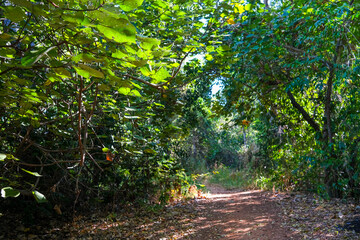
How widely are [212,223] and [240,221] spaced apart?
548mm

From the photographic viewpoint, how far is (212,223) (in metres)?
5.68

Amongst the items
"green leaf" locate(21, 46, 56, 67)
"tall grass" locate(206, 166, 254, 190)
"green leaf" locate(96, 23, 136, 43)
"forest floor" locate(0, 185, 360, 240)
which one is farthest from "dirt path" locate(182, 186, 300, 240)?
"green leaf" locate(21, 46, 56, 67)

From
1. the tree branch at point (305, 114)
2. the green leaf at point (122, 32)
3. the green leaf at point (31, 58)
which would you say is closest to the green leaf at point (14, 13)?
the green leaf at point (31, 58)

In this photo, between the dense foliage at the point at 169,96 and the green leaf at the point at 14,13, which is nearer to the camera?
the green leaf at the point at 14,13

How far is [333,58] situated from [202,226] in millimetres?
3908

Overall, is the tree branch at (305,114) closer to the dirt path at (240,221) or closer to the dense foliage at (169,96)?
the dense foliage at (169,96)

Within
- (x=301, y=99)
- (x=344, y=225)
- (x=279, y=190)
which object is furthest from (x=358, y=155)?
(x=279, y=190)

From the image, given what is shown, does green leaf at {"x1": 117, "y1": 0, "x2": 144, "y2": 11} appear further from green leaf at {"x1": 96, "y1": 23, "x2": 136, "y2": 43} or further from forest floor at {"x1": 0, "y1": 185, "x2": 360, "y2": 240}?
forest floor at {"x1": 0, "y1": 185, "x2": 360, "y2": 240}

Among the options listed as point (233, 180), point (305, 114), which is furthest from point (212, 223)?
point (233, 180)

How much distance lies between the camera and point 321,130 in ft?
21.7

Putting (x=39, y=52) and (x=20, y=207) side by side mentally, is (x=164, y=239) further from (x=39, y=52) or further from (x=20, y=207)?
(x=39, y=52)

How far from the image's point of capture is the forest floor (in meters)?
4.55

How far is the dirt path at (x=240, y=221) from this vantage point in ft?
15.5

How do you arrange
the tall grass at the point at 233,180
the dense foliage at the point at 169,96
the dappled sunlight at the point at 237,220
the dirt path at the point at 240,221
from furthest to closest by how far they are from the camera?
the tall grass at the point at 233,180, the dappled sunlight at the point at 237,220, the dirt path at the point at 240,221, the dense foliage at the point at 169,96
